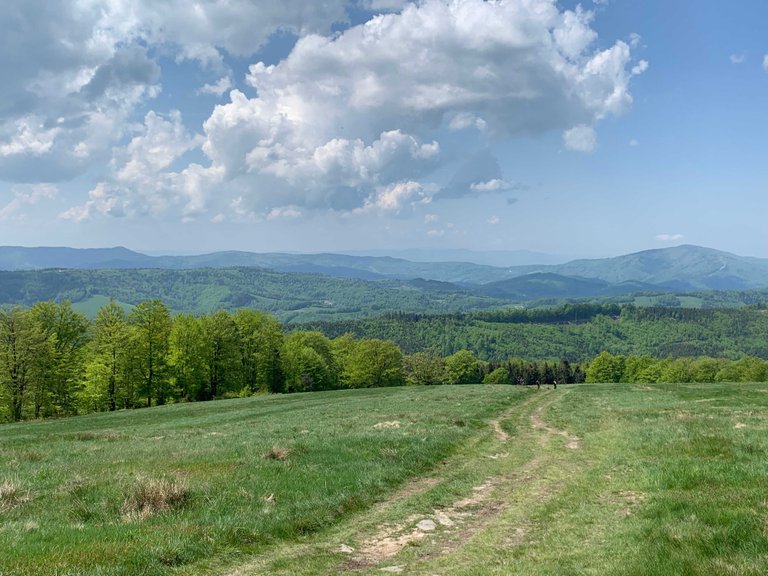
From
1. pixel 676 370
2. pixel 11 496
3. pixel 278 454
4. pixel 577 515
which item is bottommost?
pixel 676 370

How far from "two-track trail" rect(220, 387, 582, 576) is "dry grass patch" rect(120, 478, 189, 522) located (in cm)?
348

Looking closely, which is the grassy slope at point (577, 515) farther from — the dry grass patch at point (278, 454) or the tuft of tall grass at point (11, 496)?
the tuft of tall grass at point (11, 496)

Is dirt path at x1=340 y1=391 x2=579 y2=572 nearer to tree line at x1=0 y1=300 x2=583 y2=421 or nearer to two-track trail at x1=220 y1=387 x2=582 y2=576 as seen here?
two-track trail at x1=220 y1=387 x2=582 y2=576

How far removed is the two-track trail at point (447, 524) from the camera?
9.45 meters

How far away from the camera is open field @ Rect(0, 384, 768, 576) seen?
29.1ft

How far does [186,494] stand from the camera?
12.6 metres

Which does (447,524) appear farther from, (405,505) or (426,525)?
(405,505)

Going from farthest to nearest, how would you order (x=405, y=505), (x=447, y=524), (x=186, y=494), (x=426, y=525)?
(x=405, y=505) < (x=186, y=494) < (x=447, y=524) < (x=426, y=525)

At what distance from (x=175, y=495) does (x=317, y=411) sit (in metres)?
29.3

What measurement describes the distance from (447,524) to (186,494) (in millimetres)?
7009

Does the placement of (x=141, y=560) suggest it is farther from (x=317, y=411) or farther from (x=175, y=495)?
(x=317, y=411)

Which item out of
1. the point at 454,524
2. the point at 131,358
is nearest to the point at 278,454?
the point at 454,524

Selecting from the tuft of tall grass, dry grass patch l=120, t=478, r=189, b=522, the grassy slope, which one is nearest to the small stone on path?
the grassy slope

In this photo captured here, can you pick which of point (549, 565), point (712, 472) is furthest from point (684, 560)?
point (712, 472)
